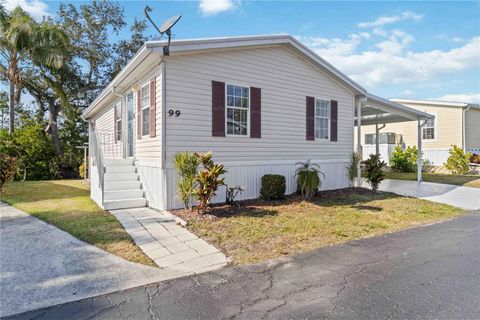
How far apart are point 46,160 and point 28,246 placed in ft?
46.9

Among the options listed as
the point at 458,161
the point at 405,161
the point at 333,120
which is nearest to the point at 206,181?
the point at 333,120

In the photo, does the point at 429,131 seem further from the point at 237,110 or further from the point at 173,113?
the point at 173,113

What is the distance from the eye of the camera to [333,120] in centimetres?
1067

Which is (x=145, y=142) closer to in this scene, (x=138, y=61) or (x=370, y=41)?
(x=138, y=61)

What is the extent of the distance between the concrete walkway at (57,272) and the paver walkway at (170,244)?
0.98 feet

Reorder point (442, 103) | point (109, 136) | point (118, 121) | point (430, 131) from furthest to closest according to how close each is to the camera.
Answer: point (430, 131)
point (442, 103)
point (109, 136)
point (118, 121)

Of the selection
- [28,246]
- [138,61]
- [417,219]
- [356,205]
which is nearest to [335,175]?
[356,205]

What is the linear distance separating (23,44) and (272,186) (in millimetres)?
15444

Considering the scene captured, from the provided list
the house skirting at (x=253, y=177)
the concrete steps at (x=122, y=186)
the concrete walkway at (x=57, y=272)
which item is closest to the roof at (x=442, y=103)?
the house skirting at (x=253, y=177)

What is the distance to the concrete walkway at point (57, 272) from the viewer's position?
3.29 meters

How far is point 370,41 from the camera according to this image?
1139 centimetres

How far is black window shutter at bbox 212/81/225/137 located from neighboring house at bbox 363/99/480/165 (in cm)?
1634

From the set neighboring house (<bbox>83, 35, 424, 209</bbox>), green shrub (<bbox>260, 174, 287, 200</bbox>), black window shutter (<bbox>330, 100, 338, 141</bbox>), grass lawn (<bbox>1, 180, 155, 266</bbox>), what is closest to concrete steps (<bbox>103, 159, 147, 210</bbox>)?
neighboring house (<bbox>83, 35, 424, 209</bbox>)

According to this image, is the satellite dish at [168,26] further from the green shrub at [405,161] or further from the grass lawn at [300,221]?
the green shrub at [405,161]
